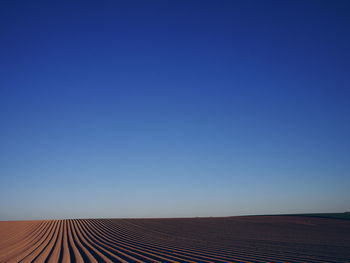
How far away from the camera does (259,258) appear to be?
32.4 feet

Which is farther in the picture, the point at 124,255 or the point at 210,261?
the point at 124,255

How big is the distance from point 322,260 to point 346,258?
42.5 inches

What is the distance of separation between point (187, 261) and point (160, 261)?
0.88 meters

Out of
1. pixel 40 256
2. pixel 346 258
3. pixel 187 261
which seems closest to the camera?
pixel 187 261

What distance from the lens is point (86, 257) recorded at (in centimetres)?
1003

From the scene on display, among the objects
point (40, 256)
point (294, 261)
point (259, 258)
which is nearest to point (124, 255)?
point (40, 256)

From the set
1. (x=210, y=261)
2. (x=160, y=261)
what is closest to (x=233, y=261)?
(x=210, y=261)

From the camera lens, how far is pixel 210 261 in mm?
9164

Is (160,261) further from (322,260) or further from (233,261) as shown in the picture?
(322,260)

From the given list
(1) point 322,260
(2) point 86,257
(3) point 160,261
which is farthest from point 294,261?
(2) point 86,257

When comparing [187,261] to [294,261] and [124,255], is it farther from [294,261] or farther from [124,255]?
[294,261]

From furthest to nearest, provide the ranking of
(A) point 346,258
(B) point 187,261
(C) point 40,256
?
(C) point 40,256 → (A) point 346,258 → (B) point 187,261

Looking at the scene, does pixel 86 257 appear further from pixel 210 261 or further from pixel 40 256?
pixel 210 261

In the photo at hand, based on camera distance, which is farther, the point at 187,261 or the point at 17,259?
the point at 17,259
